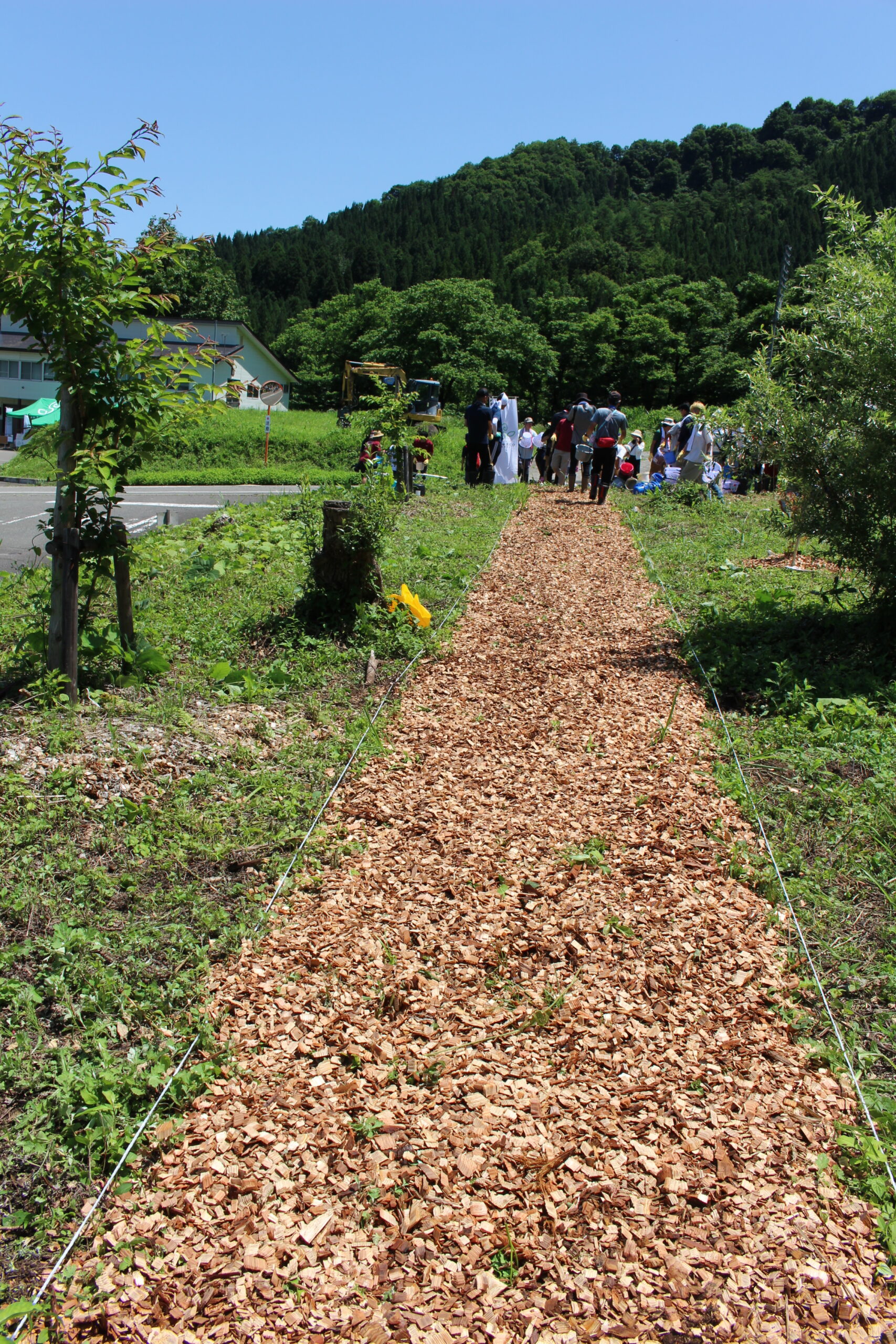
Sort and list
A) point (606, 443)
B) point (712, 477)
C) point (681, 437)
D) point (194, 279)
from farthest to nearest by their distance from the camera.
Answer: point (194, 279), point (681, 437), point (712, 477), point (606, 443)

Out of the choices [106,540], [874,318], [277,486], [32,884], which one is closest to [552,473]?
[277,486]

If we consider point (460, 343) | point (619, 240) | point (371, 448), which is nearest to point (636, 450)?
point (371, 448)

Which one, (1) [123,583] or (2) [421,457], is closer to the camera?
(1) [123,583]

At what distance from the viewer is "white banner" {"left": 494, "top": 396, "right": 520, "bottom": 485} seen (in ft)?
63.8

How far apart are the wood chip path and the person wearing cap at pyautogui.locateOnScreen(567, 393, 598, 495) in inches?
509

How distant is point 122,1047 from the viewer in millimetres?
3193

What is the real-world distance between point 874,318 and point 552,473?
13246 mm

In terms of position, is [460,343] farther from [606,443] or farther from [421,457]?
[606,443]

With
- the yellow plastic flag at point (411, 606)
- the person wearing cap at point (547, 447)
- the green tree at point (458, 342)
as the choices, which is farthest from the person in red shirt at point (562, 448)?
the green tree at point (458, 342)

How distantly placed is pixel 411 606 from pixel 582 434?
1056 centimetres

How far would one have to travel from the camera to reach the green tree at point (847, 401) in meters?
6.75

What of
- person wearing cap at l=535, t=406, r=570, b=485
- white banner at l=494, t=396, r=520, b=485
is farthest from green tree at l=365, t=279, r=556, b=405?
white banner at l=494, t=396, r=520, b=485

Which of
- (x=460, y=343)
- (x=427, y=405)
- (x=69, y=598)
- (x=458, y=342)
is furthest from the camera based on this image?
(x=460, y=343)

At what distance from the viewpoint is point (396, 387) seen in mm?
17125
